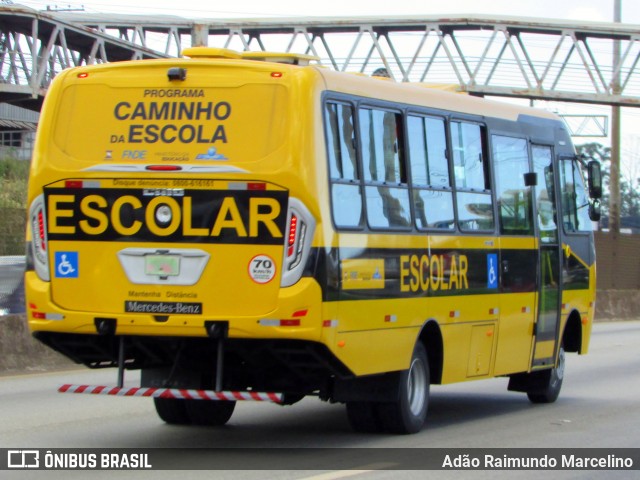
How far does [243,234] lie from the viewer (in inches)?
396

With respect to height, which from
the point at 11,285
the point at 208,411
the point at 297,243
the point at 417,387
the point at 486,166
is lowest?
the point at 208,411

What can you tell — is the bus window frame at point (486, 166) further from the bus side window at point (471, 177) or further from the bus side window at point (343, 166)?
the bus side window at point (343, 166)

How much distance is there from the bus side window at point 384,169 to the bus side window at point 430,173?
0.20 m

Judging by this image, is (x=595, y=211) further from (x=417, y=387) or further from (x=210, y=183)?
(x=210, y=183)

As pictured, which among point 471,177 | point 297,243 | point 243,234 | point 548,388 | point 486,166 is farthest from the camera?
point 548,388

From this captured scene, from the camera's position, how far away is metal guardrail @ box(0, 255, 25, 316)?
19203 millimetres

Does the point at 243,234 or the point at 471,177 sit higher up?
the point at 471,177

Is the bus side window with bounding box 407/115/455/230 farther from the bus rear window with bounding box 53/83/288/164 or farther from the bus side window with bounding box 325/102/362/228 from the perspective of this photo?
the bus rear window with bounding box 53/83/288/164

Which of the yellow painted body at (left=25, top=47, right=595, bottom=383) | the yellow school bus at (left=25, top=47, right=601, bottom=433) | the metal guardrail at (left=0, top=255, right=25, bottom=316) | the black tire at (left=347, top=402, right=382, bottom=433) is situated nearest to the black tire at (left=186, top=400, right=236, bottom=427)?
the yellow school bus at (left=25, top=47, right=601, bottom=433)

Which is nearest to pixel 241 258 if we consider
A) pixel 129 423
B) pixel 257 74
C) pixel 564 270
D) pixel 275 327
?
pixel 275 327

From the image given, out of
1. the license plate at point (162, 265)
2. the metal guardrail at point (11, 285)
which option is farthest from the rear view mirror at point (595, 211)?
the metal guardrail at point (11, 285)

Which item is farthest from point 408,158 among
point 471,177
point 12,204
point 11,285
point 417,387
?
point 12,204

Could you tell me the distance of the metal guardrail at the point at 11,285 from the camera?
19203 mm

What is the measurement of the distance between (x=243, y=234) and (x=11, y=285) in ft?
33.3
